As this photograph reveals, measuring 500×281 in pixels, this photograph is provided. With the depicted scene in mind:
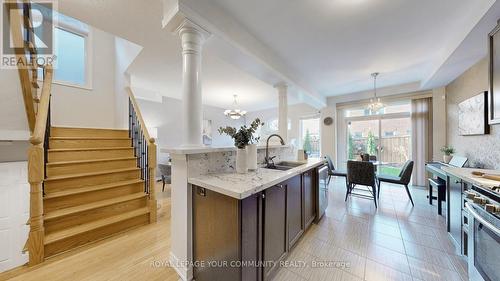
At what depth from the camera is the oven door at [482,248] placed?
1.09m

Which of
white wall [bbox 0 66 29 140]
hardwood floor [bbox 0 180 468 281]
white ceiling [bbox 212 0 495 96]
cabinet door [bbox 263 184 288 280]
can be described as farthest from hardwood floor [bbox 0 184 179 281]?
white ceiling [bbox 212 0 495 96]

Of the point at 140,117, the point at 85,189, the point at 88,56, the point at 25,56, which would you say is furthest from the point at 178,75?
the point at 85,189

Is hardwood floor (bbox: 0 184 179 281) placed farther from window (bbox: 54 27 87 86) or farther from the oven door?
window (bbox: 54 27 87 86)

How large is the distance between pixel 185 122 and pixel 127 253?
61.8 inches

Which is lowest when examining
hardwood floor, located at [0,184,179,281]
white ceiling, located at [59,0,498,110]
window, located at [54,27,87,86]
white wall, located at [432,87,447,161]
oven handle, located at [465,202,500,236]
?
→ hardwood floor, located at [0,184,179,281]

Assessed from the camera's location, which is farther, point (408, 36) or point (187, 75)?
point (408, 36)

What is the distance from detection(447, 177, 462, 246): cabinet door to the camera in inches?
67.9

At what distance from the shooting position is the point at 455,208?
183 cm

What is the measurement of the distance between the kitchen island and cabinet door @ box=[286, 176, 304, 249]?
0.07 ft

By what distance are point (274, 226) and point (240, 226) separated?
479 millimetres

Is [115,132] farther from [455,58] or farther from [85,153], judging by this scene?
[455,58]

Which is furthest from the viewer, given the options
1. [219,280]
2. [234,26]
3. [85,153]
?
[85,153]

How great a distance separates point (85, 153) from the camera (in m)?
2.85

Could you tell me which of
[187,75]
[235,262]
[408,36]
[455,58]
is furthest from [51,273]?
[455,58]
